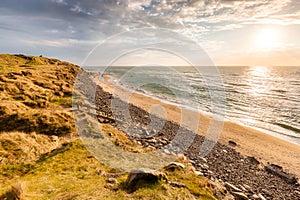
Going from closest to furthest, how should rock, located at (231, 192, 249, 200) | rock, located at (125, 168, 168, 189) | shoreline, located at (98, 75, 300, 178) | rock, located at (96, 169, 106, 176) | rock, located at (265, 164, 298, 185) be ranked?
rock, located at (125, 168, 168, 189), rock, located at (96, 169, 106, 176), rock, located at (231, 192, 249, 200), rock, located at (265, 164, 298, 185), shoreline, located at (98, 75, 300, 178)

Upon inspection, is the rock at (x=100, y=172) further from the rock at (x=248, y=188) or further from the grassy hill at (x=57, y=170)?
the rock at (x=248, y=188)

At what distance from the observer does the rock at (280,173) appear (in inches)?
614

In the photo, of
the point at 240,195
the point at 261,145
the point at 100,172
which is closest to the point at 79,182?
the point at 100,172

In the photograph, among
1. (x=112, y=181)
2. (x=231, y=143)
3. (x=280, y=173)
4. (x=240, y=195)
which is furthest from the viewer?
(x=231, y=143)

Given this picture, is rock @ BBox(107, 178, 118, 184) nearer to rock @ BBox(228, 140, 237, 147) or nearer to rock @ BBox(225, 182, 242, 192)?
rock @ BBox(225, 182, 242, 192)

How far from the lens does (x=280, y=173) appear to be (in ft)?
54.6

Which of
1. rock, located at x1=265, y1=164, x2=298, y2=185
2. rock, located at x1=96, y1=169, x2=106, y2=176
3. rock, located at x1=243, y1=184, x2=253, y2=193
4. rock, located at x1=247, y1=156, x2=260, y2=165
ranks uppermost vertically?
rock, located at x1=96, y1=169, x2=106, y2=176

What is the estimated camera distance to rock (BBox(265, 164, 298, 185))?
15.6m

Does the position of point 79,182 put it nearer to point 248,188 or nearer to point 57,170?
point 57,170

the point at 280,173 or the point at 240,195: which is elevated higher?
the point at 240,195

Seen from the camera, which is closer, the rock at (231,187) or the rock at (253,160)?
the rock at (231,187)

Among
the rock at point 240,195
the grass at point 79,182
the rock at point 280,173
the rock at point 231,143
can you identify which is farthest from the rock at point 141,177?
the rock at point 231,143

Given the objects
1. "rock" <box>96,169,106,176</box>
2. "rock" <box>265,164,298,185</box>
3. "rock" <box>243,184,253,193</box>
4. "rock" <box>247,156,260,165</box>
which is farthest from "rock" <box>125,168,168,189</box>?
"rock" <box>247,156,260,165</box>

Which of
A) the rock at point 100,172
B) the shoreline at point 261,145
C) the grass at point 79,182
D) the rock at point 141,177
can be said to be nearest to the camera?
the grass at point 79,182
